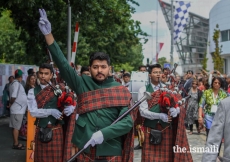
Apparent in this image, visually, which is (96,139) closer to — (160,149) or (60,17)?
(160,149)

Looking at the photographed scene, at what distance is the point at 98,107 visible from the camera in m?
3.84

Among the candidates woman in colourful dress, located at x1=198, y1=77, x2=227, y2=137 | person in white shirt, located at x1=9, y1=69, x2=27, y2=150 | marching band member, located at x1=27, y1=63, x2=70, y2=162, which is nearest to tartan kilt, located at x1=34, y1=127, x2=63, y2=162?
marching band member, located at x1=27, y1=63, x2=70, y2=162

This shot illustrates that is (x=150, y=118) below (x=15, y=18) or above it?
below

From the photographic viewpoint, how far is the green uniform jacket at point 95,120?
3.71 meters

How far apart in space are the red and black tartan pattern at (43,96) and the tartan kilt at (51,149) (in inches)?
16.3

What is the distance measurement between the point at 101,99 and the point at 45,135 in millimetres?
2300

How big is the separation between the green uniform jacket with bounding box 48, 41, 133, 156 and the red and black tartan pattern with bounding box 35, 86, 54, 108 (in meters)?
2.12

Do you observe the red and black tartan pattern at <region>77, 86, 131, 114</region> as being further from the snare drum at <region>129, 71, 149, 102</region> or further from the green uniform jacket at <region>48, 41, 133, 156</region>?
the snare drum at <region>129, 71, 149, 102</region>

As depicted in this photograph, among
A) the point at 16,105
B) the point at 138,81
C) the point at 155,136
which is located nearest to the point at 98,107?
the point at 155,136

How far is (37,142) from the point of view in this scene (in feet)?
19.7

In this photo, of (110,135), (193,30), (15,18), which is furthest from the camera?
(193,30)

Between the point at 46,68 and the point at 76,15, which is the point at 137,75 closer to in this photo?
the point at 76,15

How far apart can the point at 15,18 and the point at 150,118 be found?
734 cm

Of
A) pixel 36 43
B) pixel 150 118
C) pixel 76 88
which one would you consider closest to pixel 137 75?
pixel 36 43
